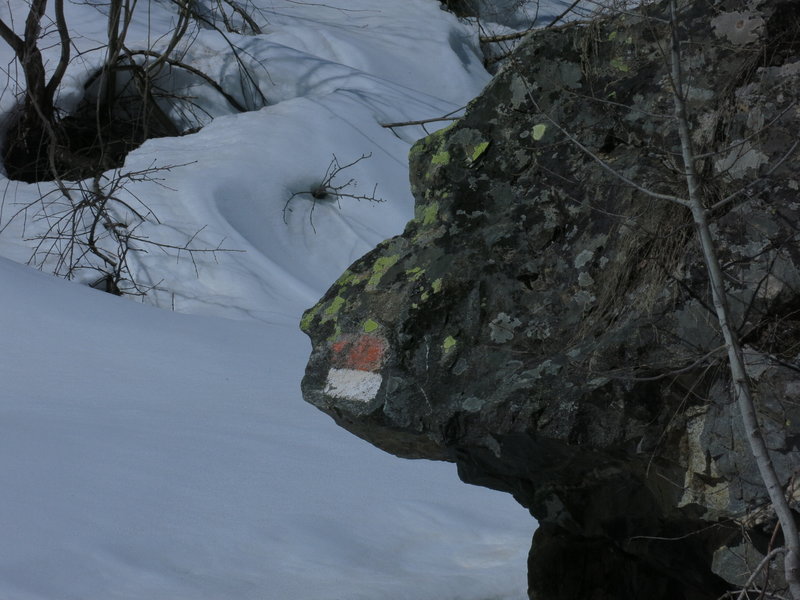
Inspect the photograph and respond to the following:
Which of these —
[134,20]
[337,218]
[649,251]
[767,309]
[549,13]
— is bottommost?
[767,309]

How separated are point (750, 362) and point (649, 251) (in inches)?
14.1

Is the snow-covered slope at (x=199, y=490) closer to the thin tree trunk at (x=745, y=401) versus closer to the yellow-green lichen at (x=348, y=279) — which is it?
the yellow-green lichen at (x=348, y=279)

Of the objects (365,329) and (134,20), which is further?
(134,20)

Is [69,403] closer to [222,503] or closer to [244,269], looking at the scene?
[222,503]

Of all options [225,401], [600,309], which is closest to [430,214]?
[600,309]

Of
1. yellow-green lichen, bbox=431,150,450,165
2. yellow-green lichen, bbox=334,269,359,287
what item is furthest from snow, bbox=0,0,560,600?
yellow-green lichen, bbox=431,150,450,165

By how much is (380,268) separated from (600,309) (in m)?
0.62

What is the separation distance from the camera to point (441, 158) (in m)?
2.57

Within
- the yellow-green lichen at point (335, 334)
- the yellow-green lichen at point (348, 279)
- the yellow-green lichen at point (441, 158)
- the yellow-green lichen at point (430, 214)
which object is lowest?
the yellow-green lichen at point (335, 334)

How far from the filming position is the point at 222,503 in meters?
3.38

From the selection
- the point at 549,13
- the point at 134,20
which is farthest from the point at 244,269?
the point at 549,13

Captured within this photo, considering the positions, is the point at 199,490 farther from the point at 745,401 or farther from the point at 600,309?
the point at 745,401

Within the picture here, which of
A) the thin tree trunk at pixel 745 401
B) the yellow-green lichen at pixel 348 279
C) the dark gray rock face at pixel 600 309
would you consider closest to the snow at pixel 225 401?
the dark gray rock face at pixel 600 309

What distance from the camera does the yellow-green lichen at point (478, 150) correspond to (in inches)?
99.6
